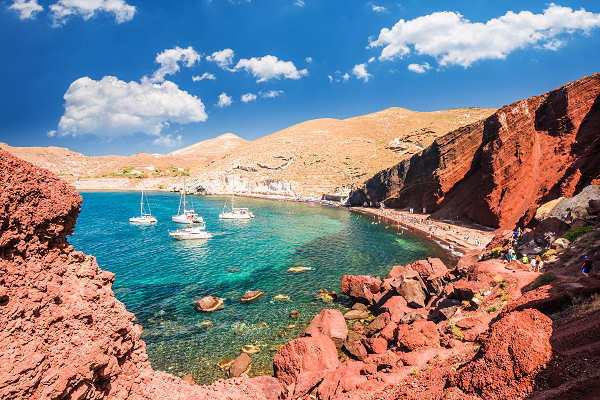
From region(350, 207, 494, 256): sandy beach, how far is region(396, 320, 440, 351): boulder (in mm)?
28102

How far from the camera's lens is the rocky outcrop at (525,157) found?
3669 cm

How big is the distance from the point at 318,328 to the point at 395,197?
6446 cm

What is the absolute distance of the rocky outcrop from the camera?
1444 inches

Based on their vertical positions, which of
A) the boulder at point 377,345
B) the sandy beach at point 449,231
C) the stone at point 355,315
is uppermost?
the sandy beach at point 449,231

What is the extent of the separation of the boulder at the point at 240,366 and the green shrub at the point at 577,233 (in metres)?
24.5

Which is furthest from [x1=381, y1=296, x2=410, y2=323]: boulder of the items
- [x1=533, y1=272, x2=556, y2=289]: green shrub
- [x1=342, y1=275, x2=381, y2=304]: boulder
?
[x1=533, y1=272, x2=556, y2=289]: green shrub

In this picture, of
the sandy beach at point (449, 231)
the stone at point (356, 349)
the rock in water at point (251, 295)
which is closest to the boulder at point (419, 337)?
the stone at point (356, 349)

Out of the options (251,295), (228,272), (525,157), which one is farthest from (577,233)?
(228,272)

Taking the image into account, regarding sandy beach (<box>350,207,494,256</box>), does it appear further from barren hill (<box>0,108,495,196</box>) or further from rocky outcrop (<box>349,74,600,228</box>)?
barren hill (<box>0,108,495,196</box>)

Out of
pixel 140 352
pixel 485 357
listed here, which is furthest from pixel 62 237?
pixel 485 357

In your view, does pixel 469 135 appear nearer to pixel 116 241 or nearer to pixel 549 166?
pixel 549 166

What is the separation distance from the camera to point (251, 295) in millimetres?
24422

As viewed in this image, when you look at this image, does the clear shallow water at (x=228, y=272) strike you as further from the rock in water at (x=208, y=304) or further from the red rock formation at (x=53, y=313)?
the red rock formation at (x=53, y=313)

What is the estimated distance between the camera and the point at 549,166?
132ft
